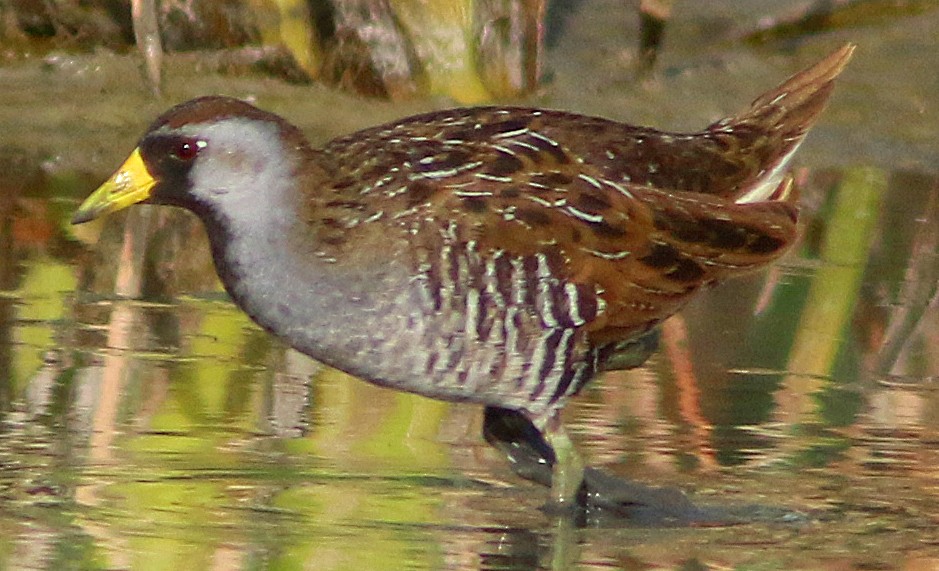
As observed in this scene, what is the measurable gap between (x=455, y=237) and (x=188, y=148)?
631 mm

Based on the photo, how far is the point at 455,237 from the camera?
17.1 feet

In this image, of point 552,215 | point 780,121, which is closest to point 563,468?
point 552,215

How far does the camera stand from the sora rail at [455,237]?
16.9 feet

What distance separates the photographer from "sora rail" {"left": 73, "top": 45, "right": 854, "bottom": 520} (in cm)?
515

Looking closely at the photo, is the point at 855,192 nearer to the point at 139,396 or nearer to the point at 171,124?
the point at 139,396

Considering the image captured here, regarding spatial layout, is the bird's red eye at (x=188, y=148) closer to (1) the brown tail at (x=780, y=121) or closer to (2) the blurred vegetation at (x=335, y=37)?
(1) the brown tail at (x=780, y=121)

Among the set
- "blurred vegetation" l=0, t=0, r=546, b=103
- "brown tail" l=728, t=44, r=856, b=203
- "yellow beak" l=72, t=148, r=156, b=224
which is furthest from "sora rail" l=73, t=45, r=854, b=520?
"blurred vegetation" l=0, t=0, r=546, b=103

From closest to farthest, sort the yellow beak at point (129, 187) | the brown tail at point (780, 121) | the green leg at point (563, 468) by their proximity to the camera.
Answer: the yellow beak at point (129, 187) → the green leg at point (563, 468) → the brown tail at point (780, 121)

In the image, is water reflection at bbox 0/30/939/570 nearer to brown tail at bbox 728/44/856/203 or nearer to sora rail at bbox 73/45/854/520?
sora rail at bbox 73/45/854/520

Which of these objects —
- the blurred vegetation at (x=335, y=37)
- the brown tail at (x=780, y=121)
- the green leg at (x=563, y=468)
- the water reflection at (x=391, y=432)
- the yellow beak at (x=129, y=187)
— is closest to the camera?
the water reflection at (x=391, y=432)

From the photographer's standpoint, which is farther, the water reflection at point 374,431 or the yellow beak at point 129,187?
the yellow beak at point 129,187

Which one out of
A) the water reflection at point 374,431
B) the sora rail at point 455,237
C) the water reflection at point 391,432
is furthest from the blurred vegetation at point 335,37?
the sora rail at point 455,237

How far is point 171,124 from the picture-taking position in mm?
5164

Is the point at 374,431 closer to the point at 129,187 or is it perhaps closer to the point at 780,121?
the point at 129,187
